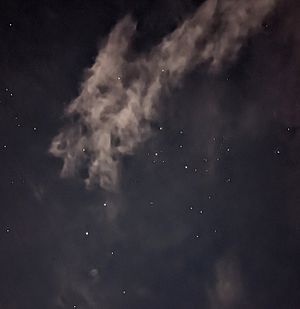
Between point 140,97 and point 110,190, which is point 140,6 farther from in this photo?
point 110,190

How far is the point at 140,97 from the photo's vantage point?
23.6 ft

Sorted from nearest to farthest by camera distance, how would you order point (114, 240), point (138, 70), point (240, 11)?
point (240, 11) < point (138, 70) < point (114, 240)

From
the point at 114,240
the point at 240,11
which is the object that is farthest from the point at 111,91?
the point at 114,240

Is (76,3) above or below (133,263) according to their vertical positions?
above

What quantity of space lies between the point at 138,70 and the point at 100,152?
183 cm

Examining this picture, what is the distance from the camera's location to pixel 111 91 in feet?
23.6

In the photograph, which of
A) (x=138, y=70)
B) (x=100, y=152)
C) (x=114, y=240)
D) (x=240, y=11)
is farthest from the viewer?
(x=114, y=240)

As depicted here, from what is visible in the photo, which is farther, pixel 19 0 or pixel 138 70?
pixel 138 70

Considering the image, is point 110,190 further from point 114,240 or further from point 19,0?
point 19,0

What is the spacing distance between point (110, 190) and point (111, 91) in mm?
2102

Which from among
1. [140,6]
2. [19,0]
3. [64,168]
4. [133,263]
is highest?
[19,0]

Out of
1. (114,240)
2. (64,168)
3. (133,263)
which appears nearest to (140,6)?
(64,168)

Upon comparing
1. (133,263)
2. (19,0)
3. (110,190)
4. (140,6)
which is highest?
(19,0)

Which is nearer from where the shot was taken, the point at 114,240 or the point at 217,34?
the point at 217,34
